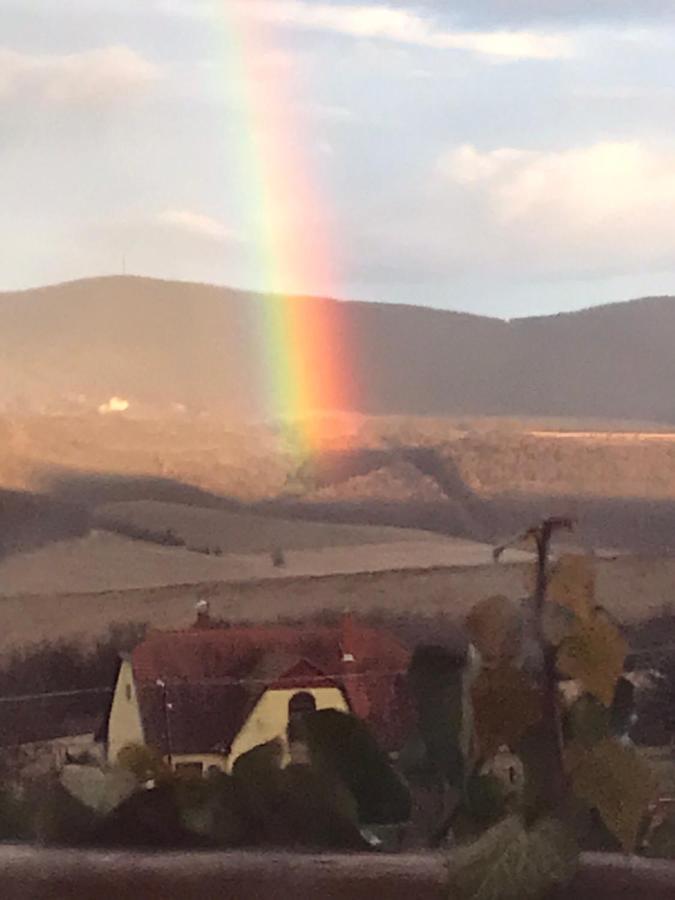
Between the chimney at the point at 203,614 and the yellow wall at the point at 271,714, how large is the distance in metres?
0.05

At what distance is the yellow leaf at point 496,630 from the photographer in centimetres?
55

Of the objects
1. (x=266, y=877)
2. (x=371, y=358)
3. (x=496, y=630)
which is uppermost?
(x=371, y=358)

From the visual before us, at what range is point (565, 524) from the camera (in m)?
0.57

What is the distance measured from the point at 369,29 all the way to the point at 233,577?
0.34 meters

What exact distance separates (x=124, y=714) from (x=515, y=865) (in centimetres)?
24

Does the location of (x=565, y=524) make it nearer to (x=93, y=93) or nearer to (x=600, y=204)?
(x=600, y=204)

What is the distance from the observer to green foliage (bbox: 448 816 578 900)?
48 centimetres

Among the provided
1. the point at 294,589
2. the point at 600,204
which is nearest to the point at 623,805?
the point at 294,589

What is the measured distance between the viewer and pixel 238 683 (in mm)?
648

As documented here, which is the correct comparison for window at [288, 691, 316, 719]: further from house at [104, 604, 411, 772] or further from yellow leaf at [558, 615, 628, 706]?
yellow leaf at [558, 615, 628, 706]

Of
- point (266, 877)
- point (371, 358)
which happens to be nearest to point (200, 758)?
point (266, 877)

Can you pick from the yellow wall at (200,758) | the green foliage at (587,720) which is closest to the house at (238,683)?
the yellow wall at (200,758)

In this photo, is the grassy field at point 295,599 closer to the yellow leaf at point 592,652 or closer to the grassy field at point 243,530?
the grassy field at point 243,530

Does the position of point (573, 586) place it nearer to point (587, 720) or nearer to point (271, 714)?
point (587, 720)
